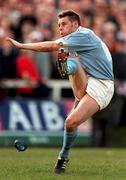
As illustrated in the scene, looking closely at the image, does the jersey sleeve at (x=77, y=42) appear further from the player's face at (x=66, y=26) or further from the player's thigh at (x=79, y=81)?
the player's thigh at (x=79, y=81)

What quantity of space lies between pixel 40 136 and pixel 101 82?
7.88 metres

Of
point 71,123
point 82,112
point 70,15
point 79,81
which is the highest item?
point 70,15

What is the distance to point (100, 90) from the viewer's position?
10844 millimetres

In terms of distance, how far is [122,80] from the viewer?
753 inches

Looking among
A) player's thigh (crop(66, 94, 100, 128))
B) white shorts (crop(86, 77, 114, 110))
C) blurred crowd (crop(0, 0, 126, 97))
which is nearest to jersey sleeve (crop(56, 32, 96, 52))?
white shorts (crop(86, 77, 114, 110))

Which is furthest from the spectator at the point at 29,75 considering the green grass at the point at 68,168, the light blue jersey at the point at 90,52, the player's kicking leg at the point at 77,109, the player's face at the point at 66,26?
the player's face at the point at 66,26

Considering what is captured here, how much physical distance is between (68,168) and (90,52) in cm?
199

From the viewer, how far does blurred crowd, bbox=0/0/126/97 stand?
18.3m

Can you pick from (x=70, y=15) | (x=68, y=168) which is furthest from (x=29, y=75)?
(x=70, y=15)

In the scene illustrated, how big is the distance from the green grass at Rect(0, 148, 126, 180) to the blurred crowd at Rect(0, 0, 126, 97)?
2.49m

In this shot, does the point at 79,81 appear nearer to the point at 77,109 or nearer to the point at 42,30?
the point at 77,109

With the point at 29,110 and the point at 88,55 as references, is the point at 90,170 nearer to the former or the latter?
the point at 88,55

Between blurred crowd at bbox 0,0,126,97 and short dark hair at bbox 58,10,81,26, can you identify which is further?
blurred crowd at bbox 0,0,126,97

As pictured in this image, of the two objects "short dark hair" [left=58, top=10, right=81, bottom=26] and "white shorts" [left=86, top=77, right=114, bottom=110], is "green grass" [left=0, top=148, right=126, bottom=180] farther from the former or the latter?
"short dark hair" [left=58, top=10, right=81, bottom=26]
